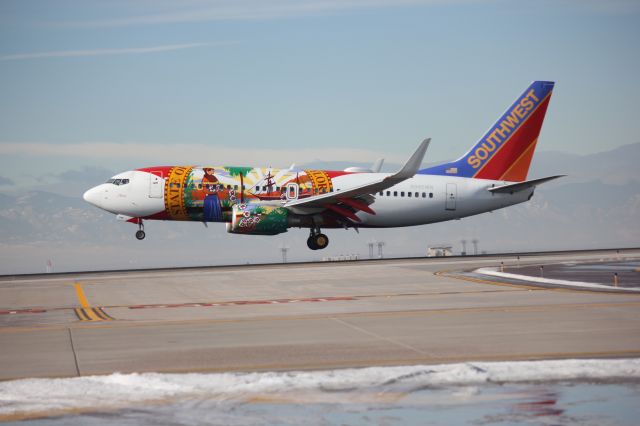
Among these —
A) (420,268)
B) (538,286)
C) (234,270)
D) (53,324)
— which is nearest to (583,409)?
(53,324)

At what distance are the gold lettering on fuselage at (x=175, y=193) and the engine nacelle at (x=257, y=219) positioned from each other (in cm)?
317

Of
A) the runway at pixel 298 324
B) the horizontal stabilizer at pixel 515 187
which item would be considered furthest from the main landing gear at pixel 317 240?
the runway at pixel 298 324

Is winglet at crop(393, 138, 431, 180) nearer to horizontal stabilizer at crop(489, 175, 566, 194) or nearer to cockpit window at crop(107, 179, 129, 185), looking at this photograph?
horizontal stabilizer at crop(489, 175, 566, 194)

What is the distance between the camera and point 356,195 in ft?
165

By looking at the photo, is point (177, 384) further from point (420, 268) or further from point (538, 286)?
point (420, 268)

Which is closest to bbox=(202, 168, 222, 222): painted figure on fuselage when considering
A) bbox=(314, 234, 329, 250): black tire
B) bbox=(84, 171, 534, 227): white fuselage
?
bbox=(84, 171, 534, 227): white fuselage

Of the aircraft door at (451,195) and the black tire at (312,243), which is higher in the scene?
the aircraft door at (451,195)

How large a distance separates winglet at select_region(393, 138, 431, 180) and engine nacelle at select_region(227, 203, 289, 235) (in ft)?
23.5

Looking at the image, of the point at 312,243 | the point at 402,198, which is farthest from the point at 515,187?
the point at 312,243

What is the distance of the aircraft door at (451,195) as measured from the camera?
54719mm

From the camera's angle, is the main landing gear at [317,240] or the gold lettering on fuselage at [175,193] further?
the main landing gear at [317,240]

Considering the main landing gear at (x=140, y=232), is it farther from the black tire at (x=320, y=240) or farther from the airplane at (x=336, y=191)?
the black tire at (x=320, y=240)

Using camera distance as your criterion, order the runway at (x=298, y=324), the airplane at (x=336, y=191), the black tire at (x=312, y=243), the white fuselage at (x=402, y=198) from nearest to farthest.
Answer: the runway at (x=298, y=324), the airplane at (x=336, y=191), the white fuselage at (x=402, y=198), the black tire at (x=312, y=243)

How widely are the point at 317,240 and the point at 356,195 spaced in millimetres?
4130
